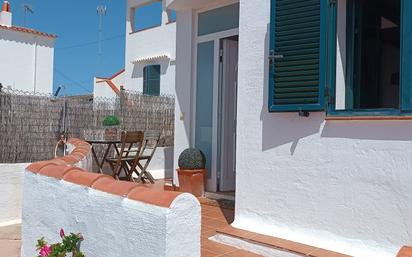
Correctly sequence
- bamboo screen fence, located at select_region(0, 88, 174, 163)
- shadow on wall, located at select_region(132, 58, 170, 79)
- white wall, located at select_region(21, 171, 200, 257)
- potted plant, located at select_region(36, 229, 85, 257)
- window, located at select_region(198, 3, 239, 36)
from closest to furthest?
white wall, located at select_region(21, 171, 200, 257) < potted plant, located at select_region(36, 229, 85, 257) < window, located at select_region(198, 3, 239, 36) < bamboo screen fence, located at select_region(0, 88, 174, 163) < shadow on wall, located at select_region(132, 58, 170, 79)

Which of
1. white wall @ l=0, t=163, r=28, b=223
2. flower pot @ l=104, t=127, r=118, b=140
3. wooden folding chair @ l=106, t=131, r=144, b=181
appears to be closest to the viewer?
white wall @ l=0, t=163, r=28, b=223

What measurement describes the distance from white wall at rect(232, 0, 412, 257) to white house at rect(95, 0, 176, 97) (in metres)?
12.1

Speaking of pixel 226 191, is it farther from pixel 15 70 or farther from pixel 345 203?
pixel 15 70

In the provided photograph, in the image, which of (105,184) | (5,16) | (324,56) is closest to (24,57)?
(5,16)

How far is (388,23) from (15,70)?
15.3 m

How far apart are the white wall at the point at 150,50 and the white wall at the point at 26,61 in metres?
3.40

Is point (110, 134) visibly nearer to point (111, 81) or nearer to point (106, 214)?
point (106, 214)

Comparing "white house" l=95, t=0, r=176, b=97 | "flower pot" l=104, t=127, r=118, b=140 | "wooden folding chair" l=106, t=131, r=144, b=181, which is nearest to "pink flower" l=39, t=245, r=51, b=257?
"wooden folding chair" l=106, t=131, r=144, b=181

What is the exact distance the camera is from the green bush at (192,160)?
6.81 metres

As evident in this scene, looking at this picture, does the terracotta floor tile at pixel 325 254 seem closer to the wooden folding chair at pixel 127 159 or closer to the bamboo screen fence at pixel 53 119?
the wooden folding chair at pixel 127 159

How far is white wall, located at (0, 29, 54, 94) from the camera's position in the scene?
655 inches

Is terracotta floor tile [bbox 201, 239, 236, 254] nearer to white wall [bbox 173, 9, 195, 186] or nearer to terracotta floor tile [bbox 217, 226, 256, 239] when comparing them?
terracotta floor tile [bbox 217, 226, 256, 239]

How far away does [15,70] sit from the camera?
17.0 m

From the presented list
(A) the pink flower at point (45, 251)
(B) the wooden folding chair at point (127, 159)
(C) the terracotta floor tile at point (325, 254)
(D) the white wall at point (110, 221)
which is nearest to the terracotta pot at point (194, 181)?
(B) the wooden folding chair at point (127, 159)
